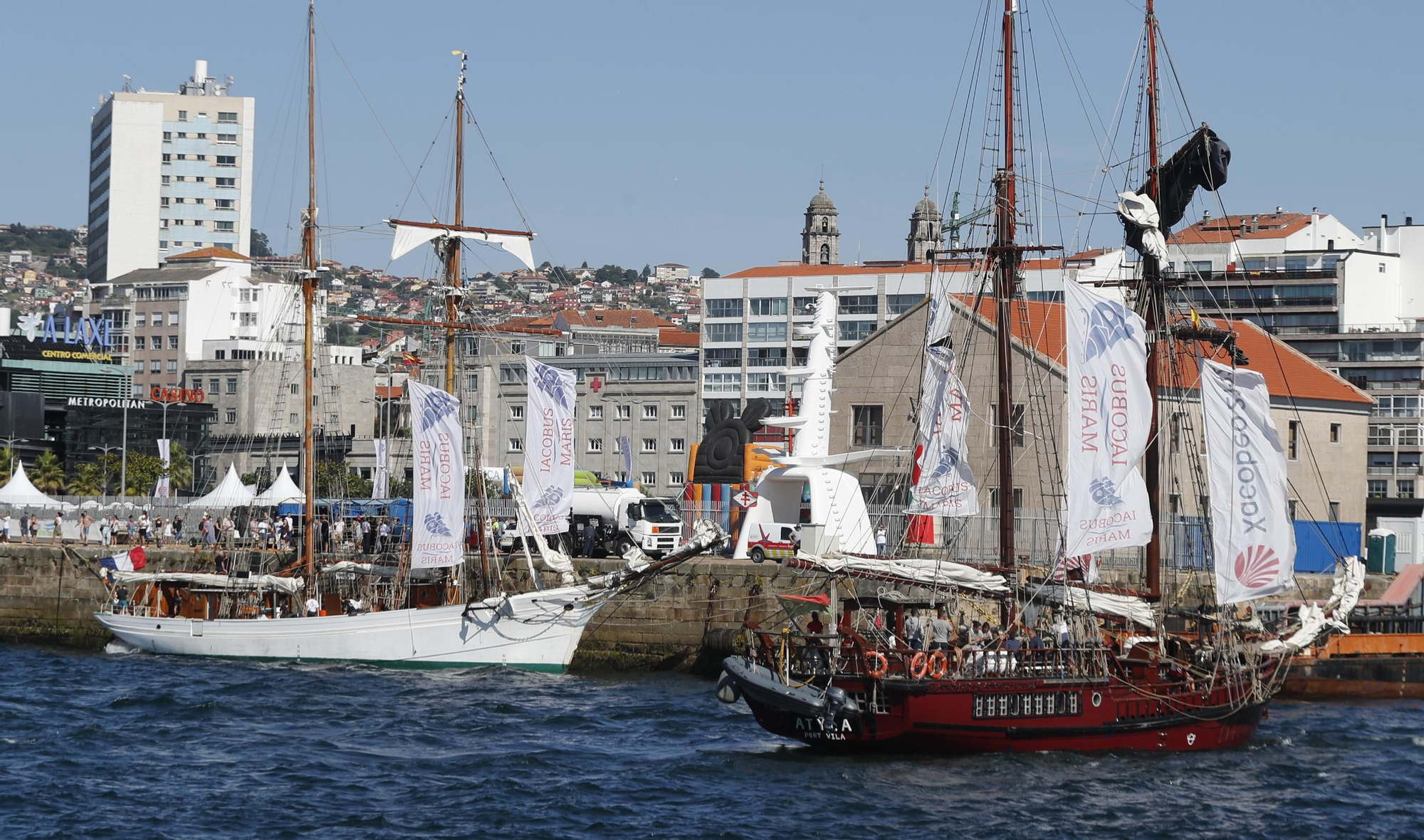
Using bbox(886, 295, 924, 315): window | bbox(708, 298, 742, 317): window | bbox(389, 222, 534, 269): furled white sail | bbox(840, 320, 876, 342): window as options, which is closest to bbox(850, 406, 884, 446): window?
bbox(389, 222, 534, 269): furled white sail

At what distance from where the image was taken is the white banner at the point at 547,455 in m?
52.8

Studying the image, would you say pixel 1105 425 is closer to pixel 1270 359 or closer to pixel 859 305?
pixel 1270 359

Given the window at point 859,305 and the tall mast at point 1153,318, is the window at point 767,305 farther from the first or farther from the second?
the tall mast at point 1153,318

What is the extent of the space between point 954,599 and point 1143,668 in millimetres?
10789

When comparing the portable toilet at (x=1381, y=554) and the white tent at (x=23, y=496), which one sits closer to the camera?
the portable toilet at (x=1381, y=554)

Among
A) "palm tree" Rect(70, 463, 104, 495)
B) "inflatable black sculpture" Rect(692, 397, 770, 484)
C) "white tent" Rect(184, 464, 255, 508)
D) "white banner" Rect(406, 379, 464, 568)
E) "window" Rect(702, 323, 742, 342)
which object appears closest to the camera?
"white banner" Rect(406, 379, 464, 568)

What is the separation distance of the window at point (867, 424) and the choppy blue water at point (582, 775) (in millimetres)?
29321

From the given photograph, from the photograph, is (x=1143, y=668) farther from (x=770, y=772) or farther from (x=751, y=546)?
(x=751, y=546)

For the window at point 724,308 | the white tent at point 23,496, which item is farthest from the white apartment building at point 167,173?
the white tent at point 23,496

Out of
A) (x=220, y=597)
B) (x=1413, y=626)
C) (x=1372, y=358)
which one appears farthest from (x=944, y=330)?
(x=1372, y=358)

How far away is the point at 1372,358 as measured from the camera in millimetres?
116938

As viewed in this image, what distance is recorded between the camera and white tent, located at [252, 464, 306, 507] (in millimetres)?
71250

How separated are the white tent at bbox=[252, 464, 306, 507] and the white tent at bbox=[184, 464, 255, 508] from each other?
0.57 meters

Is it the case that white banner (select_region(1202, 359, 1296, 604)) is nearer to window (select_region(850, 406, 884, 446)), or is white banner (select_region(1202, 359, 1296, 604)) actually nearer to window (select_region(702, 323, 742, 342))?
window (select_region(850, 406, 884, 446))
